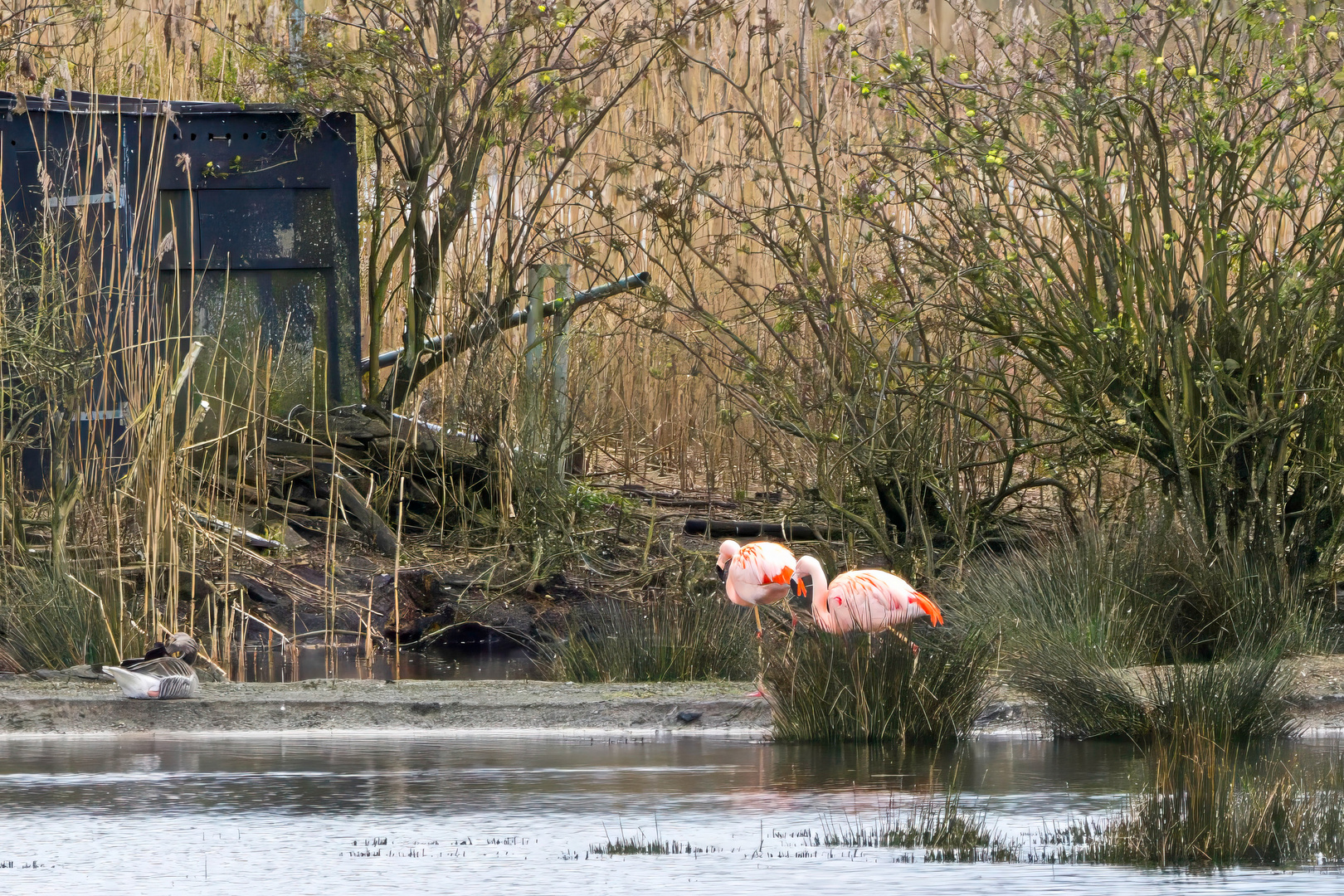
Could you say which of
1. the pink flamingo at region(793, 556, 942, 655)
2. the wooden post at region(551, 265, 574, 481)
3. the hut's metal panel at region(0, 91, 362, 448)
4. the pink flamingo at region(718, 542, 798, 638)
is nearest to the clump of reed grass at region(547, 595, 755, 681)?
the pink flamingo at region(718, 542, 798, 638)

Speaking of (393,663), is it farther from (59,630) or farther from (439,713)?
(439,713)

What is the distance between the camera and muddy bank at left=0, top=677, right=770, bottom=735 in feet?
26.0

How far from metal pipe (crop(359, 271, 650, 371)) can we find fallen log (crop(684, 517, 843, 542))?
1437 millimetres

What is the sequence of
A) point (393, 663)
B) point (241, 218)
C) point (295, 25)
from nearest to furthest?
1. point (393, 663)
2. point (241, 218)
3. point (295, 25)

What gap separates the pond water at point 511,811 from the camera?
199 inches

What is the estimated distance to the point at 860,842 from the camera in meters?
5.50

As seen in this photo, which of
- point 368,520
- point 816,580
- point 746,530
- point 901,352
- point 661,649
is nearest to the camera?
point 816,580

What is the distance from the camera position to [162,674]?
8.08m

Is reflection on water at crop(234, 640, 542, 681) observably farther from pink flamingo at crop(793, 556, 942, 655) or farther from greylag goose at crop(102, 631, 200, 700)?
pink flamingo at crop(793, 556, 942, 655)

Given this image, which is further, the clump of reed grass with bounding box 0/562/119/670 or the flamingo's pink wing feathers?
the flamingo's pink wing feathers

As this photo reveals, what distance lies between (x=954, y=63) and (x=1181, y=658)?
2.93m

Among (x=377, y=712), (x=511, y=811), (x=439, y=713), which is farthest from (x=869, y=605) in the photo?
(x=511, y=811)

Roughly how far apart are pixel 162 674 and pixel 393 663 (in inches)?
84.6

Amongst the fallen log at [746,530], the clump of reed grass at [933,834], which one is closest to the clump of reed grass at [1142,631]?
the clump of reed grass at [933,834]
